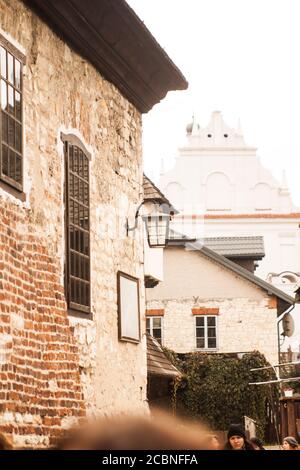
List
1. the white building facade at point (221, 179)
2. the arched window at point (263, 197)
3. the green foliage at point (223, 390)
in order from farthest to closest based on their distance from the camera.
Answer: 1. the arched window at point (263, 197)
2. the white building facade at point (221, 179)
3. the green foliage at point (223, 390)

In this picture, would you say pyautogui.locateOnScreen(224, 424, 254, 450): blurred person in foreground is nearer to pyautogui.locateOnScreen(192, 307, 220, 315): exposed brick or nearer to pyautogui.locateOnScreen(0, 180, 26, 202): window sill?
pyautogui.locateOnScreen(0, 180, 26, 202): window sill

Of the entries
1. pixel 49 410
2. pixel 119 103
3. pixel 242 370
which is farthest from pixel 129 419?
pixel 242 370

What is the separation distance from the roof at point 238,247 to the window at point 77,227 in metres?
25.4

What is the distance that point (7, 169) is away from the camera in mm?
8828

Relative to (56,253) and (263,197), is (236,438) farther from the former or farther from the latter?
(263,197)

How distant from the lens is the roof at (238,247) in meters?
37.2

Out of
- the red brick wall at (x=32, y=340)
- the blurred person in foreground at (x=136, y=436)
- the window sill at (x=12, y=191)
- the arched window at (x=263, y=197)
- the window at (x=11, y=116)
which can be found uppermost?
the arched window at (x=263, y=197)

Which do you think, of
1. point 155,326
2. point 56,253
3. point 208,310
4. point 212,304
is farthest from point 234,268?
point 56,253

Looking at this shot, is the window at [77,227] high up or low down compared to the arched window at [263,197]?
down

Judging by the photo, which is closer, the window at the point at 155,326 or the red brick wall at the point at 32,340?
the red brick wall at the point at 32,340

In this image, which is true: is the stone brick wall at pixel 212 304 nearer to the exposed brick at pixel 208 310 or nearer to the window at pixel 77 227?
the exposed brick at pixel 208 310

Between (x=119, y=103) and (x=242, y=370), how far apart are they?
59.9 feet

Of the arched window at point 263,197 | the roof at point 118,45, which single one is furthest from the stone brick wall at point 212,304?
the arched window at point 263,197

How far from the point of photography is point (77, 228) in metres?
10.9
